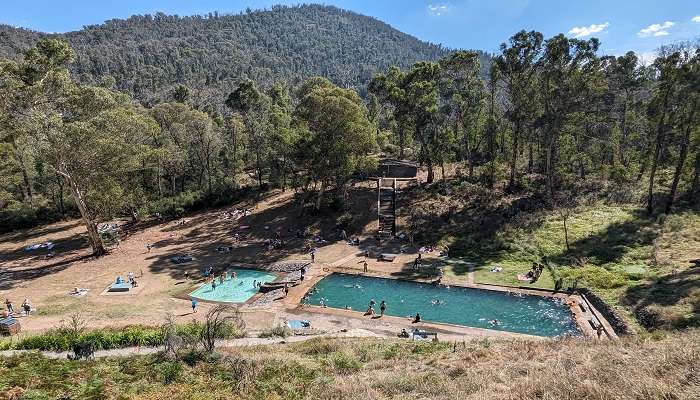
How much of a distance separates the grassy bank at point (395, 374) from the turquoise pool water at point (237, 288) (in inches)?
479

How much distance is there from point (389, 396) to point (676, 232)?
3281 cm

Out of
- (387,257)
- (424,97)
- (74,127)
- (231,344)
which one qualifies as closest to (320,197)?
(387,257)

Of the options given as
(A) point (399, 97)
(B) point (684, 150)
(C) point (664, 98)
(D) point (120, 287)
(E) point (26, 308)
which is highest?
(A) point (399, 97)

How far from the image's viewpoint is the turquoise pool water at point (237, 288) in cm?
3212

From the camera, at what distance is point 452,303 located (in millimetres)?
30328

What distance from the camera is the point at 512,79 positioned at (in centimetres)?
4422

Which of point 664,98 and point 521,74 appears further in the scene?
point 521,74

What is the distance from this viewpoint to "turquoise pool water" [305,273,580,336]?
27062 mm

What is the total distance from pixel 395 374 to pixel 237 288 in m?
20.8

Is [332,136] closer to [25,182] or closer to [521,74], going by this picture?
[521,74]

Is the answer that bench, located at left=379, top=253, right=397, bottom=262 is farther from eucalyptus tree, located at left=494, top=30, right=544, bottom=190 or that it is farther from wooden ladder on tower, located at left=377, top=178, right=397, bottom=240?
eucalyptus tree, located at left=494, top=30, right=544, bottom=190

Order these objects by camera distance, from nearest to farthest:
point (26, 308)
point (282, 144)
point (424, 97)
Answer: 1. point (26, 308)
2. point (424, 97)
3. point (282, 144)

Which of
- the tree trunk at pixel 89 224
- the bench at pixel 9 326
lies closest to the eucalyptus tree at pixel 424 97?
the tree trunk at pixel 89 224

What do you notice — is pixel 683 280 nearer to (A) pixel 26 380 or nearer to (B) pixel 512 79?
(B) pixel 512 79
